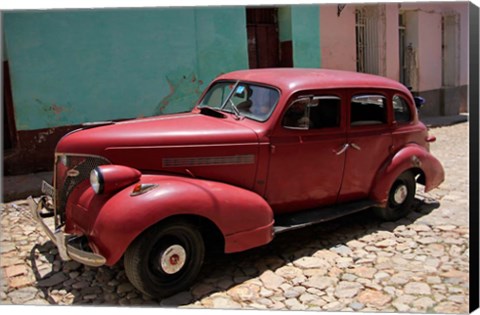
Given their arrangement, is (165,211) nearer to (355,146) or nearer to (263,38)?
(355,146)

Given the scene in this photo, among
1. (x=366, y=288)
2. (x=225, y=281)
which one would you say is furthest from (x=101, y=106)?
(x=366, y=288)

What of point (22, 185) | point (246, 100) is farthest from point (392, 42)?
point (22, 185)

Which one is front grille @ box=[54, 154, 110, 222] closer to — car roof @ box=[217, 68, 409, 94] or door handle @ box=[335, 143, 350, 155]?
car roof @ box=[217, 68, 409, 94]

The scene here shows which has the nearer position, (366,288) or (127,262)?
(127,262)

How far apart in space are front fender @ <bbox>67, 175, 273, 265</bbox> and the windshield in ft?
2.59

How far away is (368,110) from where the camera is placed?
4.71m

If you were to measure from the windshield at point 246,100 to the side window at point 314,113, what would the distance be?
7.5 inches

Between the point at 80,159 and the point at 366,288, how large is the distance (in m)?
2.43

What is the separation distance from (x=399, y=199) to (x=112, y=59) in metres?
4.87

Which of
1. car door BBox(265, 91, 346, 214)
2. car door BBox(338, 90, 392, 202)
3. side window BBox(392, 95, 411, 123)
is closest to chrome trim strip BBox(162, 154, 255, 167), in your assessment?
car door BBox(265, 91, 346, 214)

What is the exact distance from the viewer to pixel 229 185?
381cm

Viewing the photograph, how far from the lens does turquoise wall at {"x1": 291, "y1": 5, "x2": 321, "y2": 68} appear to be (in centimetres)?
961

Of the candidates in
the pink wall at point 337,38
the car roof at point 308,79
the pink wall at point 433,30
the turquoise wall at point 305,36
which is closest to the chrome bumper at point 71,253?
the car roof at point 308,79

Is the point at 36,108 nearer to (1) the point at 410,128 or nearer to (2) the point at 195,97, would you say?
(2) the point at 195,97
